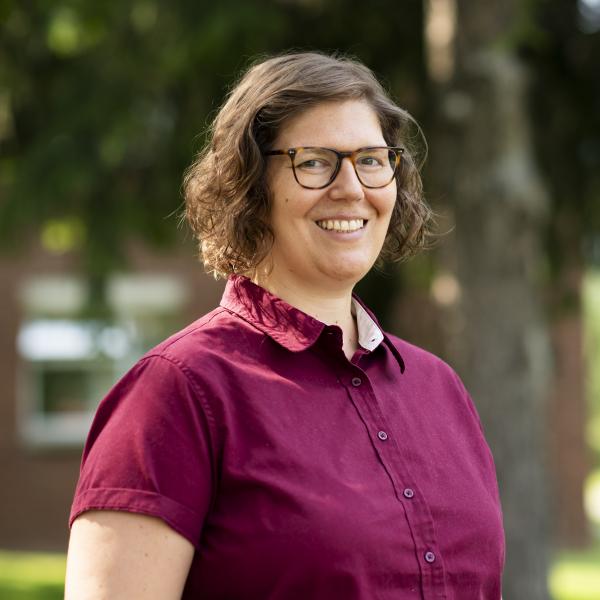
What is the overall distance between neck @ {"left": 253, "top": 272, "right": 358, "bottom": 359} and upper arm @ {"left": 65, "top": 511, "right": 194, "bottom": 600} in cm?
54

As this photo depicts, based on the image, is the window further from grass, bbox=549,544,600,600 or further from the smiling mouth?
the smiling mouth

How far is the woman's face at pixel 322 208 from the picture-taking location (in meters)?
2.21

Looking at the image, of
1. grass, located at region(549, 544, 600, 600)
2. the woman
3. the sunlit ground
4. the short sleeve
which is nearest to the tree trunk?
the sunlit ground

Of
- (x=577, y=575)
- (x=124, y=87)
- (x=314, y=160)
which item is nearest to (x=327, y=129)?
(x=314, y=160)

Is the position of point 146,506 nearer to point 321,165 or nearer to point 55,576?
point 321,165

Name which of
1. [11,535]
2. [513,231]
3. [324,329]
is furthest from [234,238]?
[11,535]

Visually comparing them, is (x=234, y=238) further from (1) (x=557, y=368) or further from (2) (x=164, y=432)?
(1) (x=557, y=368)

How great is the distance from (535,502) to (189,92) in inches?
123

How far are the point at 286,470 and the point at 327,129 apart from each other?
627 mm

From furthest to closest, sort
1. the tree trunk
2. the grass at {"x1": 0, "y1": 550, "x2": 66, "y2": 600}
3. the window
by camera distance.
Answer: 1. the window
2. the grass at {"x1": 0, "y1": 550, "x2": 66, "y2": 600}
3. the tree trunk

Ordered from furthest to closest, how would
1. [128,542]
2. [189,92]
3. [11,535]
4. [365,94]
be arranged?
1. [11,535]
2. [189,92]
3. [365,94]
4. [128,542]

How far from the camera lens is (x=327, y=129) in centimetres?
220

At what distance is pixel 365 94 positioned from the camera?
229cm

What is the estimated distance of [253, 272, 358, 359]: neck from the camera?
226cm
